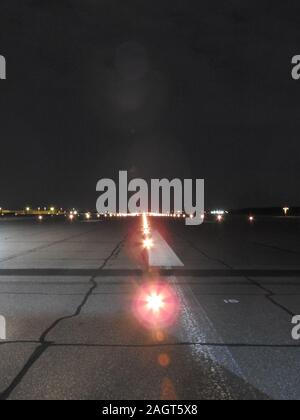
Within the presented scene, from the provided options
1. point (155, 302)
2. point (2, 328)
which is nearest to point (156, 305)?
point (155, 302)

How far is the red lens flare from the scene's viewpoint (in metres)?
9.55

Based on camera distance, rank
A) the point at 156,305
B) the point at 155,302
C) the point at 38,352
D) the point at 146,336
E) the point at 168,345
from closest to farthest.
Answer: the point at 38,352 < the point at 168,345 < the point at 146,336 < the point at 156,305 < the point at 155,302

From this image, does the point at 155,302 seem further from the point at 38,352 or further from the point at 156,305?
the point at 38,352

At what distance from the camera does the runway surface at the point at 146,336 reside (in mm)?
6023

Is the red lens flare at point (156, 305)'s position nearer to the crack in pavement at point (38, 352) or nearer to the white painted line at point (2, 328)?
the crack in pavement at point (38, 352)

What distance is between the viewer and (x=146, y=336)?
27.5 ft

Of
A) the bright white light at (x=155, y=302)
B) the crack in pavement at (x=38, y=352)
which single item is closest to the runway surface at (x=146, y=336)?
the crack in pavement at (x=38, y=352)

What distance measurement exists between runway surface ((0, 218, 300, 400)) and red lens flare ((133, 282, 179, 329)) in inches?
3.1

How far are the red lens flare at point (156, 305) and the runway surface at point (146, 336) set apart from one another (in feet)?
0.26

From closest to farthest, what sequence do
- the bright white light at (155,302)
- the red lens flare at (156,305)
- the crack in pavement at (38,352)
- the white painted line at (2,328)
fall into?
the crack in pavement at (38,352) → the white painted line at (2,328) → the red lens flare at (156,305) → the bright white light at (155,302)

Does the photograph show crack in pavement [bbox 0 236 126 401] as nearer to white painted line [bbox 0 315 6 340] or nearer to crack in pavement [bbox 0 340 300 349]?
crack in pavement [bbox 0 340 300 349]

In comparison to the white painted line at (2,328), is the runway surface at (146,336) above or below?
below

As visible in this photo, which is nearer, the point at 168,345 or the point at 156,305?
the point at 168,345

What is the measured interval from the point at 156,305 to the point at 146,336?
2.69m
